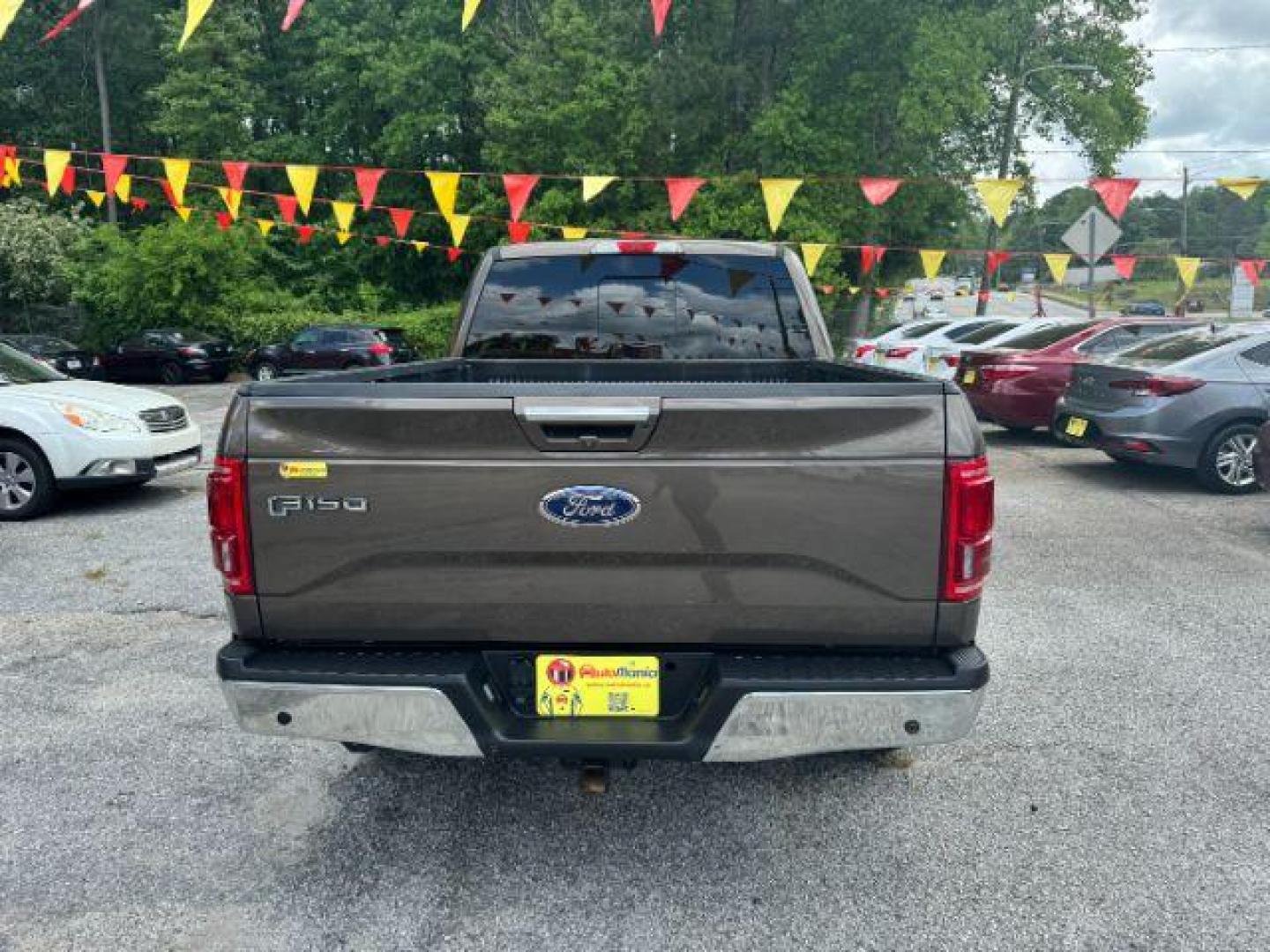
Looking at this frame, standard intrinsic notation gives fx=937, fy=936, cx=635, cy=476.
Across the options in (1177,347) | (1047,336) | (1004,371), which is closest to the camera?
(1177,347)

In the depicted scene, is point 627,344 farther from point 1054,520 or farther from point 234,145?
point 234,145

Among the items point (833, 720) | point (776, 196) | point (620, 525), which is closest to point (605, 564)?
point (620, 525)

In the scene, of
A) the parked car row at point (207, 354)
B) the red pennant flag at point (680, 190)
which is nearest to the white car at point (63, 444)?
the red pennant flag at point (680, 190)

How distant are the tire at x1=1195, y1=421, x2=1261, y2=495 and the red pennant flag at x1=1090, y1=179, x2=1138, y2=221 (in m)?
6.89

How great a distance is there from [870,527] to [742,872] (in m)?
1.23

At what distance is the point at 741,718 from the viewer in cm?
246

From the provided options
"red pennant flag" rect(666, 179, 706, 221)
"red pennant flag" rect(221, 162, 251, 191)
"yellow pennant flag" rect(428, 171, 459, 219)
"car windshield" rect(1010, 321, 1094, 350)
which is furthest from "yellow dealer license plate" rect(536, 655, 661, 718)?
"red pennant flag" rect(221, 162, 251, 191)

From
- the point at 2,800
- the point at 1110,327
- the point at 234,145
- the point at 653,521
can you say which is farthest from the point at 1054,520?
the point at 234,145

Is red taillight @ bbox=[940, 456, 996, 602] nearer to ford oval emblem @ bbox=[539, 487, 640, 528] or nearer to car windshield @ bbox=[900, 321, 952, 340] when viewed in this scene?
ford oval emblem @ bbox=[539, 487, 640, 528]

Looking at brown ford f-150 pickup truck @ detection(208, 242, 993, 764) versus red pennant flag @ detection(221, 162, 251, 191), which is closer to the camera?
brown ford f-150 pickup truck @ detection(208, 242, 993, 764)

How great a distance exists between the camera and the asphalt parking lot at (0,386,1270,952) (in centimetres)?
266

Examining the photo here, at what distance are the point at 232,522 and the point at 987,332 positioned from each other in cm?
1418

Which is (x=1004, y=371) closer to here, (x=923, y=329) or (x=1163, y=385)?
(x=1163, y=385)

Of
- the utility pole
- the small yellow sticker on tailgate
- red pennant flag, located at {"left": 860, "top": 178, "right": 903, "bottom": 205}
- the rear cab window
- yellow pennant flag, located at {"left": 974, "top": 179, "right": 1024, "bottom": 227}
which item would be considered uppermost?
the utility pole
